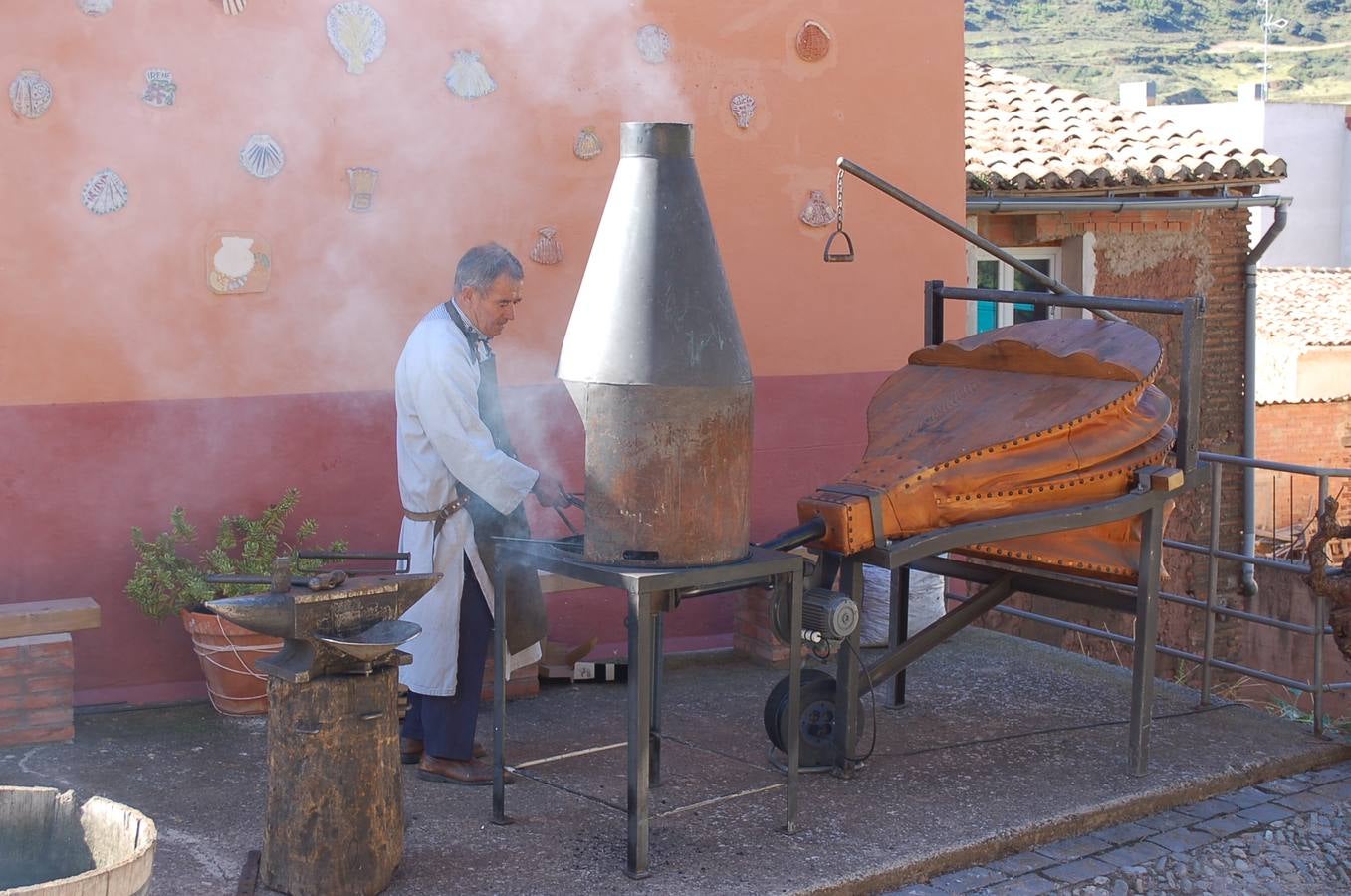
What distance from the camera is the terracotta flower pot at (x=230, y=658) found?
229 inches

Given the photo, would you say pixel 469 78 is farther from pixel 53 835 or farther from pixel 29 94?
pixel 53 835

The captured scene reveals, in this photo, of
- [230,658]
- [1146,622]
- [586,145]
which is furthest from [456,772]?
[586,145]

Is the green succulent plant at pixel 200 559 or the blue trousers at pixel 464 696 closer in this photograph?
the blue trousers at pixel 464 696

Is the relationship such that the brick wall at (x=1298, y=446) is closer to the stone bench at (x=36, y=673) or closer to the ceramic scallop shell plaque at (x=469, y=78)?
the ceramic scallop shell plaque at (x=469, y=78)

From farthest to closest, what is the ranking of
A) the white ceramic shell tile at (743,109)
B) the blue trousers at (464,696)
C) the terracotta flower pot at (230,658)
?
1. the white ceramic shell tile at (743,109)
2. the terracotta flower pot at (230,658)
3. the blue trousers at (464,696)

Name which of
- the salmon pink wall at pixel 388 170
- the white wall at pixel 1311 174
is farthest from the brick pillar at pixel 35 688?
the white wall at pixel 1311 174

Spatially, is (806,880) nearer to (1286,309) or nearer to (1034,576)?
(1034,576)

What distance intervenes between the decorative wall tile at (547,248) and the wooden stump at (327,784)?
2.88 meters

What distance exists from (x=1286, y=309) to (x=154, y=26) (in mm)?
18954

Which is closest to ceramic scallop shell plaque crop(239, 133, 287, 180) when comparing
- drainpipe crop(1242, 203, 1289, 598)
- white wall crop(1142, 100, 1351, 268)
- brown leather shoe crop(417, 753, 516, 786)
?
brown leather shoe crop(417, 753, 516, 786)

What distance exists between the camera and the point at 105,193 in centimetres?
587

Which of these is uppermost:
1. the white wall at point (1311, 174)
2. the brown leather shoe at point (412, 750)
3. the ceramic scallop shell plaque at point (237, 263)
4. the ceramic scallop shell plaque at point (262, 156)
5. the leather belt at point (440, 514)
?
the white wall at point (1311, 174)

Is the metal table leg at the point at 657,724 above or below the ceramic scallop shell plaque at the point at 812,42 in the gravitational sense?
below

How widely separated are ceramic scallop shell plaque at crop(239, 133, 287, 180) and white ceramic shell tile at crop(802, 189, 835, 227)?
2.66 metres
